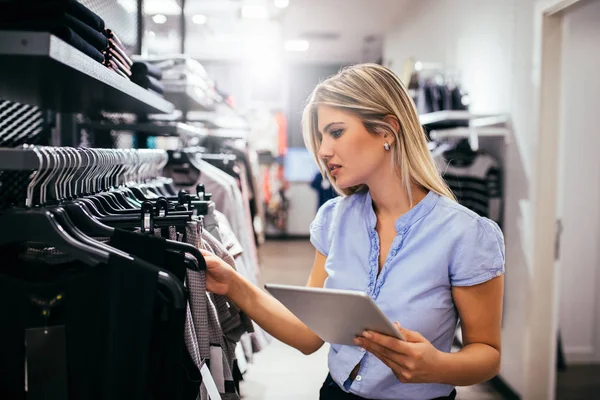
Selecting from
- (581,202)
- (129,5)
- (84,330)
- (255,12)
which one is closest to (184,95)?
(129,5)

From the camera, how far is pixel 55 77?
4.32 ft

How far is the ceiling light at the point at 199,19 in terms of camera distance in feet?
20.1

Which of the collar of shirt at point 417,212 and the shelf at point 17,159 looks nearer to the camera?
the shelf at point 17,159

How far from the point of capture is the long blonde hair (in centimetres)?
131

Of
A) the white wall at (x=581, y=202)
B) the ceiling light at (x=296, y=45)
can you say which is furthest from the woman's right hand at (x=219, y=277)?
the ceiling light at (x=296, y=45)

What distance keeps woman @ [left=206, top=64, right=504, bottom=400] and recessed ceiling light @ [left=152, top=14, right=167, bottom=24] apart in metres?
3.99

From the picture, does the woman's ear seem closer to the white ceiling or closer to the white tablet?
the white tablet

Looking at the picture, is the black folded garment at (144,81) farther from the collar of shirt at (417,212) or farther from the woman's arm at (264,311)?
the collar of shirt at (417,212)

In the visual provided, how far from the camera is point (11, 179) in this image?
1.85m

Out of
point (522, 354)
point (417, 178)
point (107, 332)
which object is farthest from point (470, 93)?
point (107, 332)

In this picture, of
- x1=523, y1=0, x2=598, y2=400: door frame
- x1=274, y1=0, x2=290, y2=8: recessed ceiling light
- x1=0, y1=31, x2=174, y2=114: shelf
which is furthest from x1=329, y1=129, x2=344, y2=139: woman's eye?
x1=274, y1=0, x2=290, y2=8: recessed ceiling light

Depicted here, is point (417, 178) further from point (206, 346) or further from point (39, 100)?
point (39, 100)

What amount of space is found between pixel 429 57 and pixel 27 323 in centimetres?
514

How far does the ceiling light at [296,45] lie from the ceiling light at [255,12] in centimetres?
174
